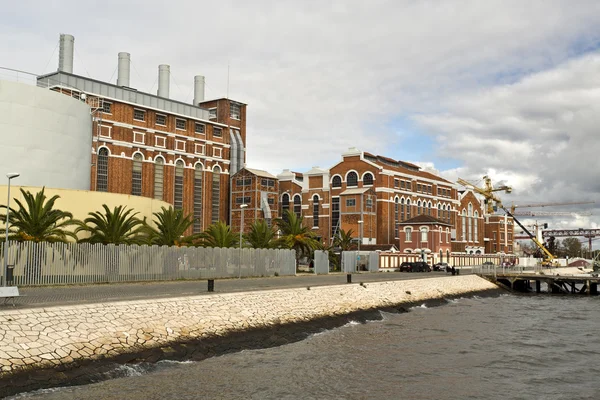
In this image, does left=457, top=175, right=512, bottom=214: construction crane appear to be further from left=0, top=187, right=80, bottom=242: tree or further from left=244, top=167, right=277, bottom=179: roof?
left=0, top=187, right=80, bottom=242: tree

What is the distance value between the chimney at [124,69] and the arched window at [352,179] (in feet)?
131

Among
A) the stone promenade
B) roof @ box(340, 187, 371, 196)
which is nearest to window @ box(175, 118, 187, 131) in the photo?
roof @ box(340, 187, 371, 196)

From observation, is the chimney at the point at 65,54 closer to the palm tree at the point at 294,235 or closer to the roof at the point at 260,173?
the roof at the point at 260,173

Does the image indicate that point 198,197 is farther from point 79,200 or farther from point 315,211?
point 79,200

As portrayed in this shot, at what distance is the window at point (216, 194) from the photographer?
96.2 metres

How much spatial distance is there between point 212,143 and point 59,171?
45.0 meters

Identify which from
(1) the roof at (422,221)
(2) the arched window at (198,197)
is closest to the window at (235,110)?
(2) the arched window at (198,197)

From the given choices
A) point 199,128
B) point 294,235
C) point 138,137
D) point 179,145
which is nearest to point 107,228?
point 294,235

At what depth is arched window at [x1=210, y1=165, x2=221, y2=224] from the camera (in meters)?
96.0

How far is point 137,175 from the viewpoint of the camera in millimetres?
84500

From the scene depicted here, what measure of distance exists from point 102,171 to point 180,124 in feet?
54.9

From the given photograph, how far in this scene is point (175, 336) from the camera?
75.9ft

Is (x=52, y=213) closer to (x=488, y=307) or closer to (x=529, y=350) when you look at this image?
(x=529, y=350)

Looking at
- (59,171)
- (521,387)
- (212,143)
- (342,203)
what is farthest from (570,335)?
(212,143)
